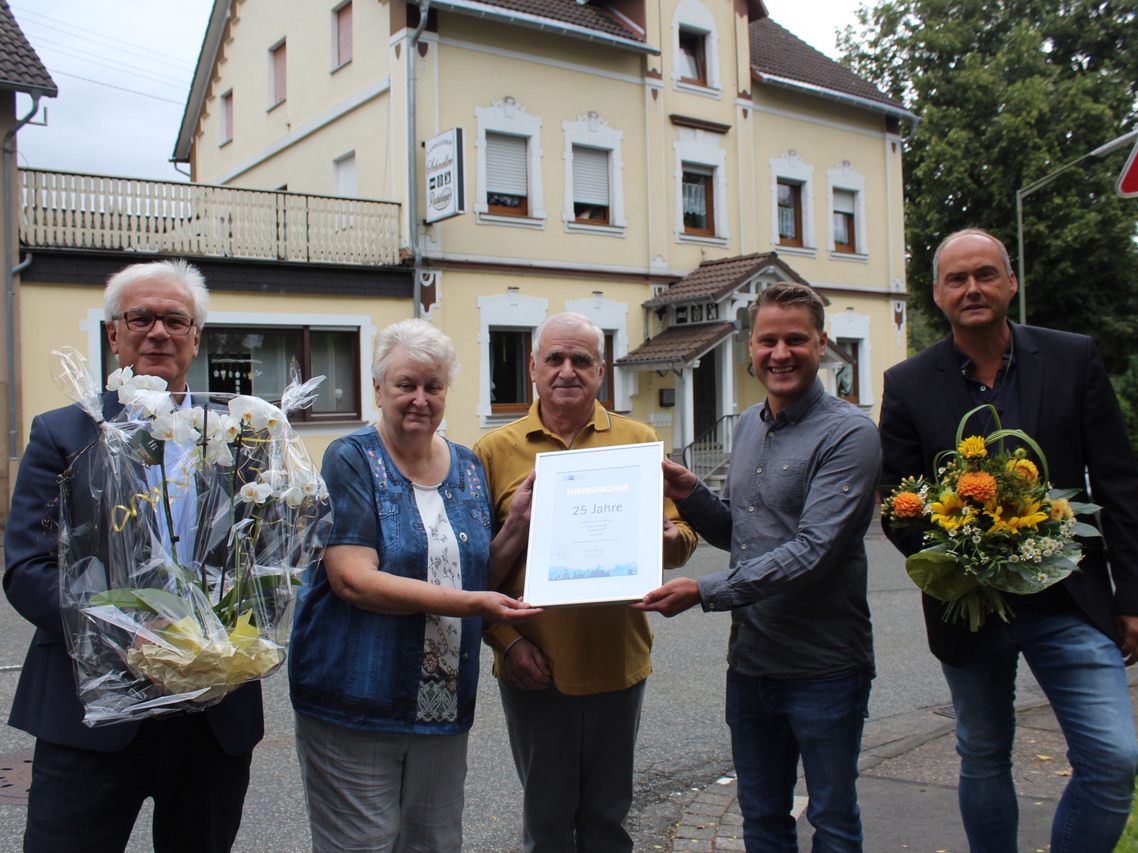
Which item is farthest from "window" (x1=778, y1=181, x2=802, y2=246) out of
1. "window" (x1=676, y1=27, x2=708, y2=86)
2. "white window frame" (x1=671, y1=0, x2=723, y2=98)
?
"window" (x1=676, y1=27, x2=708, y2=86)

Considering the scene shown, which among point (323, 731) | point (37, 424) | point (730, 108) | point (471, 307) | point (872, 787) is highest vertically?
point (730, 108)

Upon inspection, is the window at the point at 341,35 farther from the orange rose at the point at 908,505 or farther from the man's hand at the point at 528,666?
the orange rose at the point at 908,505

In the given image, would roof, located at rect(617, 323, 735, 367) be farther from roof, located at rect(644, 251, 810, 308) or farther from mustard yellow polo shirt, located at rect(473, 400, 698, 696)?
mustard yellow polo shirt, located at rect(473, 400, 698, 696)

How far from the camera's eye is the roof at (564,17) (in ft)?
58.1

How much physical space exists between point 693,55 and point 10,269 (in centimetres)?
1432

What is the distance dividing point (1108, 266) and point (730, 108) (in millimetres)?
15229

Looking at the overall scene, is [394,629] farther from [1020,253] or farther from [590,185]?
[1020,253]

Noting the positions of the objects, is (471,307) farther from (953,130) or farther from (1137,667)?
(953,130)

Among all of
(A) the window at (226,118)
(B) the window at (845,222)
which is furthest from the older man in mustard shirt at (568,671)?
(A) the window at (226,118)

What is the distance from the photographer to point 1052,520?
2992 mm

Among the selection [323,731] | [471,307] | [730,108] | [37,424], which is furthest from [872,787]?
[730,108]

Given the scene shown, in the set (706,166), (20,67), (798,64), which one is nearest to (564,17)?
(706,166)

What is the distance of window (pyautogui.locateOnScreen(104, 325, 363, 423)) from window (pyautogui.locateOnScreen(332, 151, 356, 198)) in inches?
149

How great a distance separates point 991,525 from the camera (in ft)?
9.77
